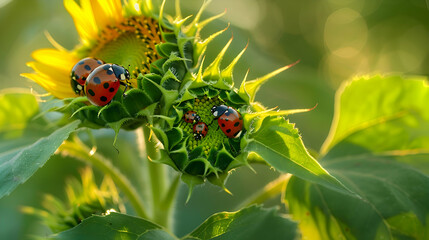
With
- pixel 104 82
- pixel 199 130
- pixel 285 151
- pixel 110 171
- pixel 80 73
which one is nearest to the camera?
pixel 285 151

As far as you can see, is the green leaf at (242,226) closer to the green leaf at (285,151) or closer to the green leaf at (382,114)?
the green leaf at (285,151)

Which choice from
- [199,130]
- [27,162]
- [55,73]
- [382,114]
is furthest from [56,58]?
[382,114]

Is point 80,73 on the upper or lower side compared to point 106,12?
lower

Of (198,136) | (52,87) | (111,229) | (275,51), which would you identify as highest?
(52,87)

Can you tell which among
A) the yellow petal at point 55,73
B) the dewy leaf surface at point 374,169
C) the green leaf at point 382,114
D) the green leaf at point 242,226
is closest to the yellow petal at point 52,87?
the yellow petal at point 55,73

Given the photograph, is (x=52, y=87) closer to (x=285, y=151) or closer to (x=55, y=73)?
(x=55, y=73)

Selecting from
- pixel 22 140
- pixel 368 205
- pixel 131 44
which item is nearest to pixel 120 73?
pixel 131 44

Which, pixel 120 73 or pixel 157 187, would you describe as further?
pixel 157 187

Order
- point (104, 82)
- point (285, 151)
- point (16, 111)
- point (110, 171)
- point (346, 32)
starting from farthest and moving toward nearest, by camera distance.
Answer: point (346, 32), point (16, 111), point (110, 171), point (104, 82), point (285, 151)
